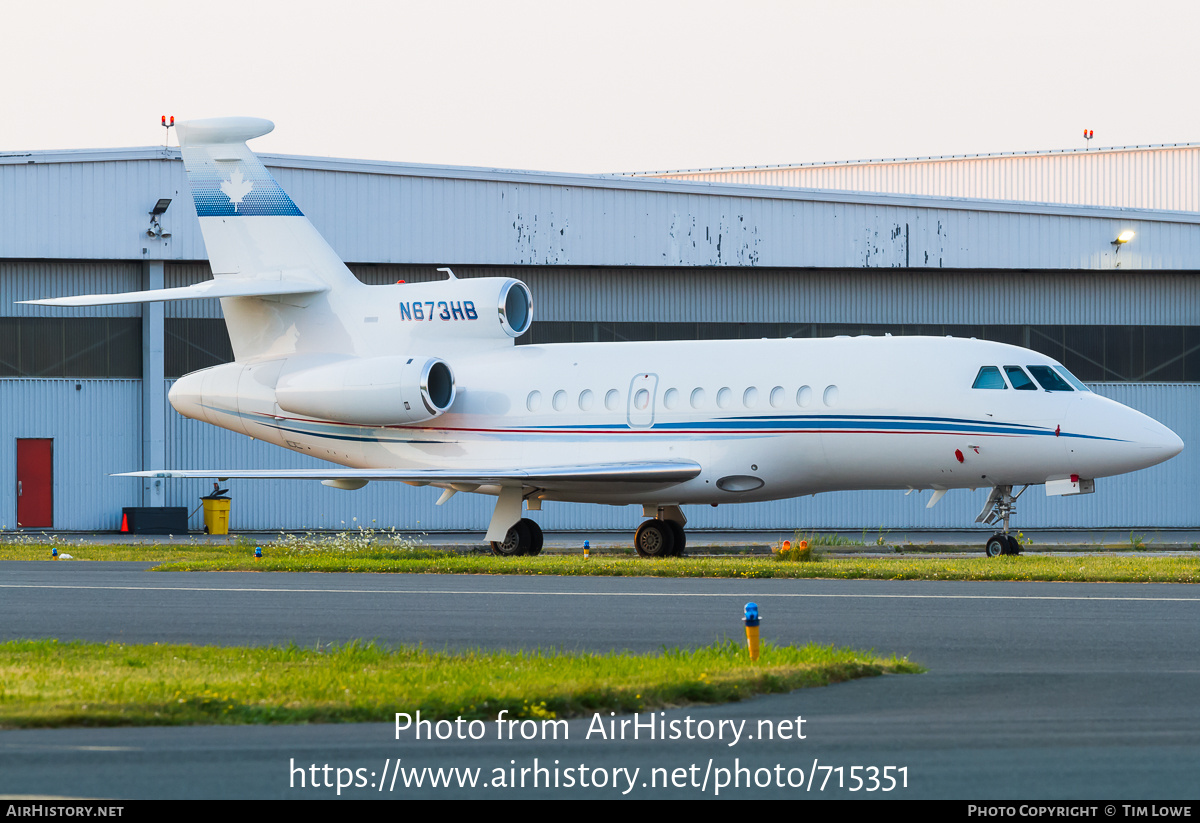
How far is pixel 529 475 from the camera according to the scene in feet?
76.0

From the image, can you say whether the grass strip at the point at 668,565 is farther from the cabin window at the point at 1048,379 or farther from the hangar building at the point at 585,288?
the hangar building at the point at 585,288

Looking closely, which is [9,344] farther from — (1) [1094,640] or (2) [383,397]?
(1) [1094,640]

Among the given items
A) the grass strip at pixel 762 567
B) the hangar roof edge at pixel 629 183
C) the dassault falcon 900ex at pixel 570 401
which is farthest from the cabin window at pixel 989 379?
the hangar roof edge at pixel 629 183

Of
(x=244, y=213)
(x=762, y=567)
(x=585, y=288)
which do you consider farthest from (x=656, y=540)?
(x=585, y=288)

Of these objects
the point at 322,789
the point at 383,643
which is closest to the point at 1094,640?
the point at 383,643

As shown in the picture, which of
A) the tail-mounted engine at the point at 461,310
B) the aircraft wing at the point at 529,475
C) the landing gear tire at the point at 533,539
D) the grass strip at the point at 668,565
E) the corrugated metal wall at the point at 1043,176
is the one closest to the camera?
the grass strip at the point at 668,565

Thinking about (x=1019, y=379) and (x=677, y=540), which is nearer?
(x=1019, y=379)

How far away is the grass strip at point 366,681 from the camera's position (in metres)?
8.12

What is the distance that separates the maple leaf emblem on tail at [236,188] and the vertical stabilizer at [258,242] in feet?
0.06

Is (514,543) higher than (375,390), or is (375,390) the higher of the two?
(375,390)

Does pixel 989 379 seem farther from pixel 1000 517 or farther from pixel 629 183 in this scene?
pixel 629 183

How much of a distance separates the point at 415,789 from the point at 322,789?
1.35 feet

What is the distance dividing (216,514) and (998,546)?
64.7ft

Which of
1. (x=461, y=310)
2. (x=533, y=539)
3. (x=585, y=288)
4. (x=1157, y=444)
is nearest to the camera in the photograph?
(x=1157, y=444)
